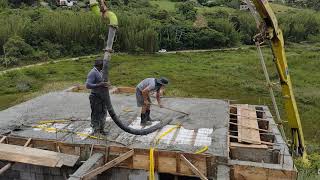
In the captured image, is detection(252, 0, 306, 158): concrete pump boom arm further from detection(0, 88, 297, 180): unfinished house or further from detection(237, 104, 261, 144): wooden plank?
detection(237, 104, 261, 144): wooden plank

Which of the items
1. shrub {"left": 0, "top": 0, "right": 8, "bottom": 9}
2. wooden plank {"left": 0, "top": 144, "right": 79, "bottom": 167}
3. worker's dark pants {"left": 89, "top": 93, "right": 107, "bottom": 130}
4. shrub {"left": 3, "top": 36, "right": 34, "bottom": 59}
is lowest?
shrub {"left": 3, "top": 36, "right": 34, "bottom": 59}

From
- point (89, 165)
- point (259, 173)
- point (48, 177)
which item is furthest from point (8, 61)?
point (259, 173)

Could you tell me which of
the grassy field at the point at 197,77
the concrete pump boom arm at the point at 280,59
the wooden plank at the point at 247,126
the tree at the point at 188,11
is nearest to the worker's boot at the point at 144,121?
the wooden plank at the point at 247,126

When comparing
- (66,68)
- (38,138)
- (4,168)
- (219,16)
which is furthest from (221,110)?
(219,16)

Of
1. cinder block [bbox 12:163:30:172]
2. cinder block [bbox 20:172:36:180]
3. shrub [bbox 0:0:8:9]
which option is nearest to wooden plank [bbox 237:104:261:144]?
cinder block [bbox 20:172:36:180]

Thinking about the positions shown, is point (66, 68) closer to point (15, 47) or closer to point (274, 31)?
point (15, 47)

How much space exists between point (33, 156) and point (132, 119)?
319cm

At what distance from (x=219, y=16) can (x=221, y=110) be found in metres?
49.8

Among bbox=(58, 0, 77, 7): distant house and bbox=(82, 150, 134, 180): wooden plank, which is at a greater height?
bbox=(58, 0, 77, 7): distant house

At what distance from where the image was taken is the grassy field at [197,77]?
76.7 ft

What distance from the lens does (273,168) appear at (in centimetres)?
736

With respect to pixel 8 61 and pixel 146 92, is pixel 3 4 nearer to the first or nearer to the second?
pixel 8 61

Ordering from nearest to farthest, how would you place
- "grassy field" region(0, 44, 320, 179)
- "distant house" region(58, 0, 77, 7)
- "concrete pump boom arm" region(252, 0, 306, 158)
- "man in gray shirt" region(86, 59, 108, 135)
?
"man in gray shirt" region(86, 59, 108, 135), "concrete pump boom arm" region(252, 0, 306, 158), "grassy field" region(0, 44, 320, 179), "distant house" region(58, 0, 77, 7)

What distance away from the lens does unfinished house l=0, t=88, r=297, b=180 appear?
7707 millimetres
